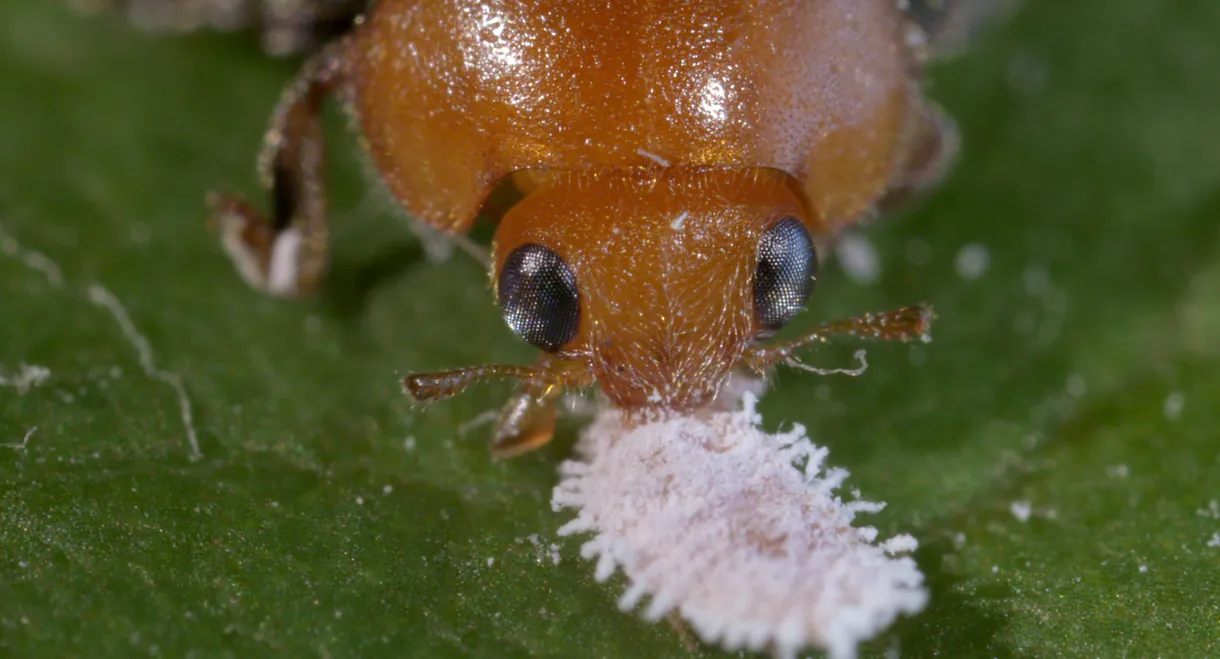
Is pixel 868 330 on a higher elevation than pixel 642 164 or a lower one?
lower

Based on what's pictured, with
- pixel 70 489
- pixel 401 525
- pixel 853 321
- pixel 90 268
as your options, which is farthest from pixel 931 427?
pixel 90 268

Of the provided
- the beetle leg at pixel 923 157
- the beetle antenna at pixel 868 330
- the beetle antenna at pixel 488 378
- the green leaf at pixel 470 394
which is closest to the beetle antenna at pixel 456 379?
the beetle antenna at pixel 488 378

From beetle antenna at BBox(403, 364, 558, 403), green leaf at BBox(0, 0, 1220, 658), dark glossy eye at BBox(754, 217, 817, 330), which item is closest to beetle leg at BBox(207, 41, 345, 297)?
green leaf at BBox(0, 0, 1220, 658)

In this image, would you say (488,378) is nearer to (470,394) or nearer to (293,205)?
(470,394)

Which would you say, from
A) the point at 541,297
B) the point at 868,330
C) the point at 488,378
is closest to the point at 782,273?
the point at 868,330

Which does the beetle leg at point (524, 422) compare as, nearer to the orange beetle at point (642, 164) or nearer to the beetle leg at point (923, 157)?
the orange beetle at point (642, 164)
